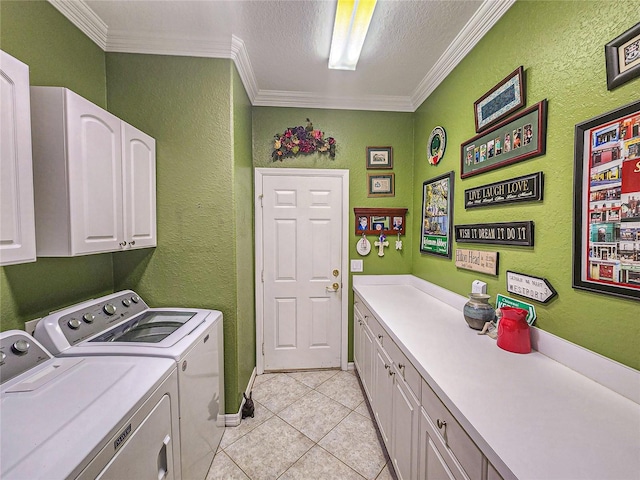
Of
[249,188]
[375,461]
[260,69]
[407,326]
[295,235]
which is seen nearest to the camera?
[407,326]

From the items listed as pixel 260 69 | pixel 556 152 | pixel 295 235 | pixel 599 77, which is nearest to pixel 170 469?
pixel 295 235

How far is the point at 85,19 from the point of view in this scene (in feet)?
4.99

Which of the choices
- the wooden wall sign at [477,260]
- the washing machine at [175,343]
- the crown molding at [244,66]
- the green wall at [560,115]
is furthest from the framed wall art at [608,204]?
the crown molding at [244,66]

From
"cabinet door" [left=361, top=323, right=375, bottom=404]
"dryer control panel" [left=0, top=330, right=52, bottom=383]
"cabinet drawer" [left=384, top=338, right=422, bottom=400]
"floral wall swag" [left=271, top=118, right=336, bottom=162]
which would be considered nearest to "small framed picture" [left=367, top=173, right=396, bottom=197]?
"floral wall swag" [left=271, top=118, right=336, bottom=162]

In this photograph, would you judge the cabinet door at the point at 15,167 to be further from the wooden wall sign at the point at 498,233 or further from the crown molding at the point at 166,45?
the wooden wall sign at the point at 498,233

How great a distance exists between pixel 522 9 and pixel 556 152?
2.57 feet

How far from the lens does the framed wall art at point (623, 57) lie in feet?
2.77

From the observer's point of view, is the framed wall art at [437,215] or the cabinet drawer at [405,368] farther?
the framed wall art at [437,215]

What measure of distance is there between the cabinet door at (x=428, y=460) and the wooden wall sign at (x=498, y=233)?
958 mm

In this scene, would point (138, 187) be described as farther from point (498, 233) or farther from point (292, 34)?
point (498, 233)

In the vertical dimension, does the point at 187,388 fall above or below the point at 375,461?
above

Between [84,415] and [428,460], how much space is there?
1237 mm

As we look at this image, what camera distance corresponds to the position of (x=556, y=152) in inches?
44.4

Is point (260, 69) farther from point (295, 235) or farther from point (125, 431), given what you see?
point (125, 431)
